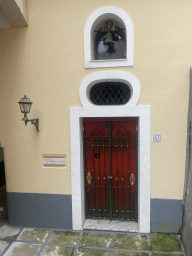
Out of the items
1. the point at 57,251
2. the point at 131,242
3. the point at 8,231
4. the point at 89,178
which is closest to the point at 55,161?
the point at 89,178

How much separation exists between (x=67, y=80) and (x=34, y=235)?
3688mm

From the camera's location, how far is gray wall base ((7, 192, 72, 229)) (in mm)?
4855

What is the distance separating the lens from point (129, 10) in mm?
4273

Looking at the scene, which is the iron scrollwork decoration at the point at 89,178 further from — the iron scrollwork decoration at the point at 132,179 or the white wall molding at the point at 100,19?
the white wall molding at the point at 100,19

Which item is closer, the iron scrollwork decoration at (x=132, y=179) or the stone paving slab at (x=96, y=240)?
the stone paving slab at (x=96, y=240)

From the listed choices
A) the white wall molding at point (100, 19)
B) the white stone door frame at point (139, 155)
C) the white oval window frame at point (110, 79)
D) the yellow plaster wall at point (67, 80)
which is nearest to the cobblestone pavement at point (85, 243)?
the white stone door frame at point (139, 155)

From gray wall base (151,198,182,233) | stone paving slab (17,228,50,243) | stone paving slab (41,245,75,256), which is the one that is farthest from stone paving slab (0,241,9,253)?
gray wall base (151,198,182,233)

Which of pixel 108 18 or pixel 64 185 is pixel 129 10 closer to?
pixel 108 18

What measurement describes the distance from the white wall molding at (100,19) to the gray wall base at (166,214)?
317 cm

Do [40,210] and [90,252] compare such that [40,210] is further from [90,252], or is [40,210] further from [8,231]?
[90,252]

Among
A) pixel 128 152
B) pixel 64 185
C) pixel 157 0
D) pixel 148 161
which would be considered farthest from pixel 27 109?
pixel 157 0

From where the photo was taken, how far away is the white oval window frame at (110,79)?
436 cm

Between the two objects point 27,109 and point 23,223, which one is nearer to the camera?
point 27,109

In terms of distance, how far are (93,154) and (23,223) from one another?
8.12 ft
